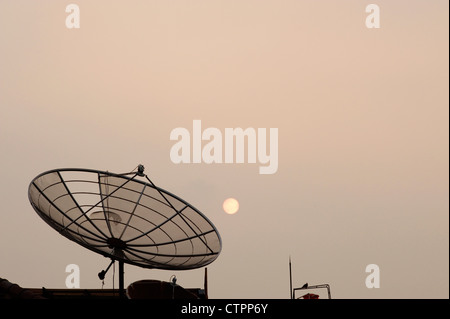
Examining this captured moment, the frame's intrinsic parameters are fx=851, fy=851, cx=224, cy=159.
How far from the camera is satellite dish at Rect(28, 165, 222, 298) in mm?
30375

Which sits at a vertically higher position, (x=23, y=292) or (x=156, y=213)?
(x=156, y=213)

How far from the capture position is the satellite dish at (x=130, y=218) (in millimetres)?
30375

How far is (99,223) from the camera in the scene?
31750 millimetres

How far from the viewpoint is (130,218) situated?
32188 millimetres
